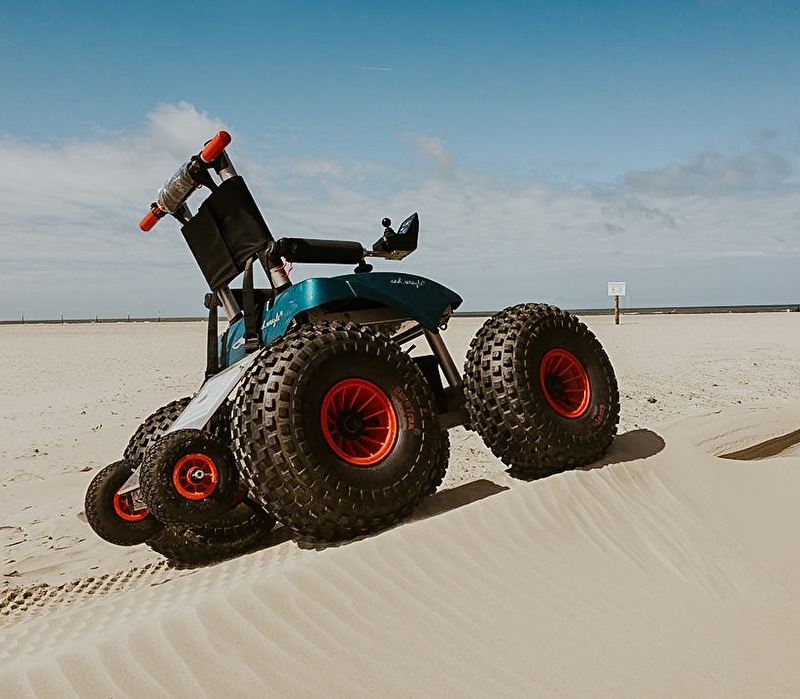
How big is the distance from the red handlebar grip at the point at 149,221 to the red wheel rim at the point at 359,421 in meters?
2.50

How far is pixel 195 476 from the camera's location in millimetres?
3598

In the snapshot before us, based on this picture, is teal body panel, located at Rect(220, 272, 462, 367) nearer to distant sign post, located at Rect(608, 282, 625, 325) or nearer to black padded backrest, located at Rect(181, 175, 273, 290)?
black padded backrest, located at Rect(181, 175, 273, 290)

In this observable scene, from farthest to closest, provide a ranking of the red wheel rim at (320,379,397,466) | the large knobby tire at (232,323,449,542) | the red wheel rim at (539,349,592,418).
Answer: the red wheel rim at (539,349,592,418) → the red wheel rim at (320,379,397,466) → the large knobby tire at (232,323,449,542)

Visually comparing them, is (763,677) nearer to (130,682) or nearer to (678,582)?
(678,582)

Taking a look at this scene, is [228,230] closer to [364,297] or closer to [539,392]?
[364,297]

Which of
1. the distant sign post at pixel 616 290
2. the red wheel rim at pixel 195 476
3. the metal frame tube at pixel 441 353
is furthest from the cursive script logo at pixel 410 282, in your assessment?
the distant sign post at pixel 616 290

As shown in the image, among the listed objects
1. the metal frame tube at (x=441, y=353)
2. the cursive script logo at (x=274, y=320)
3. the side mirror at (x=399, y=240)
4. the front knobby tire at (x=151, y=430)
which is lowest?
the front knobby tire at (x=151, y=430)

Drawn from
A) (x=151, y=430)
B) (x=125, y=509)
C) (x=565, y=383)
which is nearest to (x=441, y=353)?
(x=565, y=383)

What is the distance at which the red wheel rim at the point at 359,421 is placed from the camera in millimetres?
3705

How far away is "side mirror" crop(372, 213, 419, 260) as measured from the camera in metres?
4.91

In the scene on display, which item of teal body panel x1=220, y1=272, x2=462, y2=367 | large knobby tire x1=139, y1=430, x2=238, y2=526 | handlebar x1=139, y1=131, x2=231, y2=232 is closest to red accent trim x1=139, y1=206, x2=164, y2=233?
handlebar x1=139, y1=131, x2=231, y2=232

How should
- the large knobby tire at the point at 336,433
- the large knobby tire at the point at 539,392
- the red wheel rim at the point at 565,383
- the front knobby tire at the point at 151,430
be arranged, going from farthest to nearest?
the front knobby tire at the point at 151,430 → the red wheel rim at the point at 565,383 → the large knobby tire at the point at 539,392 → the large knobby tire at the point at 336,433

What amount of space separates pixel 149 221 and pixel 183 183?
0.63m

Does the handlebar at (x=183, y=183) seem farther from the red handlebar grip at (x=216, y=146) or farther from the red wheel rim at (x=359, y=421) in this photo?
the red wheel rim at (x=359, y=421)
